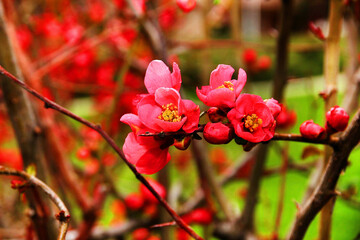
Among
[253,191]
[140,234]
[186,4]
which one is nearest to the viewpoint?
[186,4]

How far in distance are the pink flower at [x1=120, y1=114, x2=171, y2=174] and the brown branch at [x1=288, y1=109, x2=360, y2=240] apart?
0.49ft

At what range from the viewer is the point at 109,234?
0.91 metres

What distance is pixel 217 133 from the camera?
0.93ft

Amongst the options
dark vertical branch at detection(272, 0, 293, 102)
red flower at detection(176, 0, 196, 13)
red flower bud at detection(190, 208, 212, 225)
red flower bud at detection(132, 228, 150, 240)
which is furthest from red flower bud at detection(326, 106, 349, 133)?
red flower bud at detection(132, 228, 150, 240)

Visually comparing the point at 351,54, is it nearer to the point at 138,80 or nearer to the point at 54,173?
the point at 54,173

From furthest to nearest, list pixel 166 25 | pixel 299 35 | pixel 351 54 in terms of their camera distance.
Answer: pixel 299 35, pixel 166 25, pixel 351 54

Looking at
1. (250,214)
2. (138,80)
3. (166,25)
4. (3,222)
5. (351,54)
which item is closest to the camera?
(250,214)

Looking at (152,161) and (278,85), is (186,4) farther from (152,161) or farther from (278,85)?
(278,85)

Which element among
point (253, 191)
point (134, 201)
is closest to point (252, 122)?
point (253, 191)

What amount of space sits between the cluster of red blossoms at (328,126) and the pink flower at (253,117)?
3 cm

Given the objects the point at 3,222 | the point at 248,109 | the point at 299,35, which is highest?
the point at 248,109

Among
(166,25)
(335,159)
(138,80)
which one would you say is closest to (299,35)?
(166,25)

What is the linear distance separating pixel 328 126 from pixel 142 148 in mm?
164

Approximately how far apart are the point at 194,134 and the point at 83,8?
5.29 ft
